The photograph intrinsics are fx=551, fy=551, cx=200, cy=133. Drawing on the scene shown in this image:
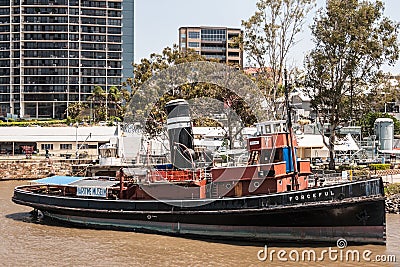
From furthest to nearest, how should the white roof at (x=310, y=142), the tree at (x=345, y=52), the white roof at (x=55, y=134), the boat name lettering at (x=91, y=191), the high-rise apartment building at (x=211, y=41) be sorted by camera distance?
the high-rise apartment building at (x=211, y=41) < the white roof at (x=55, y=134) < the white roof at (x=310, y=142) < the tree at (x=345, y=52) < the boat name lettering at (x=91, y=191)

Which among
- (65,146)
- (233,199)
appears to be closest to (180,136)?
(233,199)

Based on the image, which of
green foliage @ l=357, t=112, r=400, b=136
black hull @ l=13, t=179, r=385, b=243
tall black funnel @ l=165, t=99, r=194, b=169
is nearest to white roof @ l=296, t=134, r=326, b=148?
tall black funnel @ l=165, t=99, r=194, b=169

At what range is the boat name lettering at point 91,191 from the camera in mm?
26422

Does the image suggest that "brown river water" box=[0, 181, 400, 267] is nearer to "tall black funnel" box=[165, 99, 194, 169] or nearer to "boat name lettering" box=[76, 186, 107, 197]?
"boat name lettering" box=[76, 186, 107, 197]

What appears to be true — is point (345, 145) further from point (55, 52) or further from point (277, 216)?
point (55, 52)

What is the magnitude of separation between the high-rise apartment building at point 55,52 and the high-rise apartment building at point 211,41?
1302 centimetres

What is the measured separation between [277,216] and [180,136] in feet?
21.0

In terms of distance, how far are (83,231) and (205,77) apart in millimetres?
21043

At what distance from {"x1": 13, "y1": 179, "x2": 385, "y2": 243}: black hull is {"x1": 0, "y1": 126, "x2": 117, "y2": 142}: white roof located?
122 feet

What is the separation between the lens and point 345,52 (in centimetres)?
3709

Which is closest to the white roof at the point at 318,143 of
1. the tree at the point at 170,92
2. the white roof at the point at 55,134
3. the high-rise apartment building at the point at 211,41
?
the tree at the point at 170,92

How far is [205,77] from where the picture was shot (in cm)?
4394

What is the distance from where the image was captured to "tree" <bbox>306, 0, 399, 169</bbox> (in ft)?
120

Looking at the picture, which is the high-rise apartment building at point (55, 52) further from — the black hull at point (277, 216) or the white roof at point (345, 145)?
the black hull at point (277, 216)
